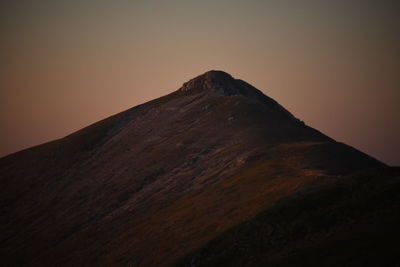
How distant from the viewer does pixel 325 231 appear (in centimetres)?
4472

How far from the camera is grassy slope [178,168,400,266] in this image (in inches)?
1469

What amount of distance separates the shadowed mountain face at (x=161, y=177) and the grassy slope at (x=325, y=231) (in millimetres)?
6775

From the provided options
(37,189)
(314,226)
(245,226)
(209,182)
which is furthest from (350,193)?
(37,189)

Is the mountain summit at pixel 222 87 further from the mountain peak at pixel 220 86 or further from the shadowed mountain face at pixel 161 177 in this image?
the shadowed mountain face at pixel 161 177

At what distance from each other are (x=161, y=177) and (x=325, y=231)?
8651 centimetres

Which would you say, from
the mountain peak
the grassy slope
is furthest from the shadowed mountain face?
the grassy slope

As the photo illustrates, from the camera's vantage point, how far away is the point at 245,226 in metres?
56.0

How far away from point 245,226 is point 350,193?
1329 cm

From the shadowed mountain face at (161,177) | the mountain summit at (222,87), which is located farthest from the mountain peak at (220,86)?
the shadowed mountain face at (161,177)

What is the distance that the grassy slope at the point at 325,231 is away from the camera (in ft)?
122

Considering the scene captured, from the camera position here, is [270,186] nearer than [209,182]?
Yes

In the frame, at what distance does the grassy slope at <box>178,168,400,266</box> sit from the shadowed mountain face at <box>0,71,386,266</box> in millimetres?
6775

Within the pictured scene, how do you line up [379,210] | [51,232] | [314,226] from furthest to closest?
1. [51,232]
2. [314,226]
3. [379,210]

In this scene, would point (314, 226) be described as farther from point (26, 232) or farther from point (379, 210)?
point (26, 232)
